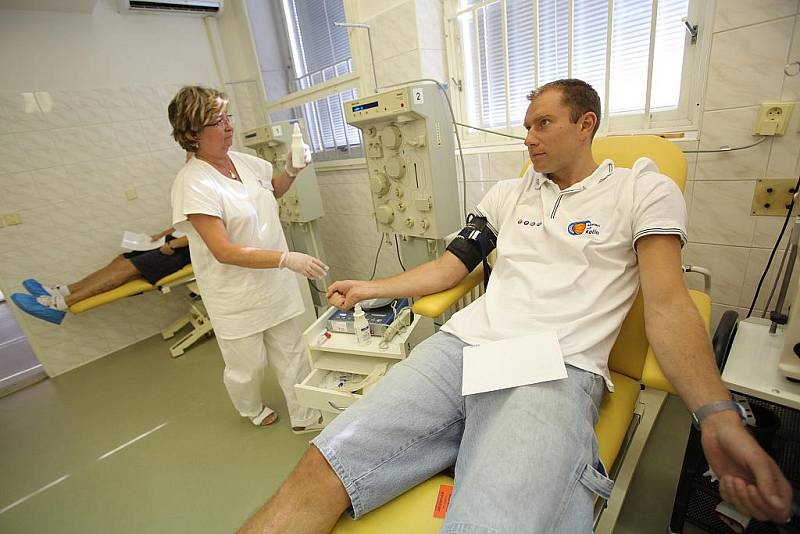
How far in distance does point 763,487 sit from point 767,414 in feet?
1.33

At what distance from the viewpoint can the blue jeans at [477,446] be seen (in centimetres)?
68

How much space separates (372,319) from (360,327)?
9cm

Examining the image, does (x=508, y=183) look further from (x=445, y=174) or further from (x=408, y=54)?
(x=408, y=54)

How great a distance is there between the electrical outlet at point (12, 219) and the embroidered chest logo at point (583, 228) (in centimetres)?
329

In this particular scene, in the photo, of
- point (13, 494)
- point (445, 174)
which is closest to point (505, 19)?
point (445, 174)

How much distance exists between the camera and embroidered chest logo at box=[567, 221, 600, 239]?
40.9 inches

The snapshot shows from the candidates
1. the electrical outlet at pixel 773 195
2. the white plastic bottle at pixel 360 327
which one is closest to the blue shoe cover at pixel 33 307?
the white plastic bottle at pixel 360 327

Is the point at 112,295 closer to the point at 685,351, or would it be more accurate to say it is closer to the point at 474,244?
the point at 474,244

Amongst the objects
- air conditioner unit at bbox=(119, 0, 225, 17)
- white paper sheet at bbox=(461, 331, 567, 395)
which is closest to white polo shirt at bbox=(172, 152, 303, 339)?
white paper sheet at bbox=(461, 331, 567, 395)

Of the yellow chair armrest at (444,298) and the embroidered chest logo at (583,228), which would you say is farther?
the yellow chair armrest at (444,298)

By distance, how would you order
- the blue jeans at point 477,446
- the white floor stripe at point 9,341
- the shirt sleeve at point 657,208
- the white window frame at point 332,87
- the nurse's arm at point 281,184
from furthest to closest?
the white floor stripe at point 9,341
the white window frame at point 332,87
the nurse's arm at point 281,184
the shirt sleeve at point 657,208
the blue jeans at point 477,446

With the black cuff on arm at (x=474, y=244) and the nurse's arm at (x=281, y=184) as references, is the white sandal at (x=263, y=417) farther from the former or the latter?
the black cuff on arm at (x=474, y=244)

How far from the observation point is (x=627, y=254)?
1.03m

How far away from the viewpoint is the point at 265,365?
70.5 inches
